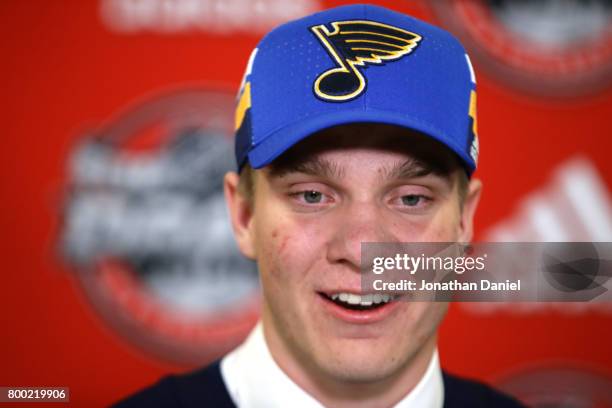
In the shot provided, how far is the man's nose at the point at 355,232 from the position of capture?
76 cm

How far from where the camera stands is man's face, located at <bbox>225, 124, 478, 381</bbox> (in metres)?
0.78

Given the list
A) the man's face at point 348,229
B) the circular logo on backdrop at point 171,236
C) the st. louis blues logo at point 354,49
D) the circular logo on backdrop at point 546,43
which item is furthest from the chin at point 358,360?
the circular logo on backdrop at point 546,43

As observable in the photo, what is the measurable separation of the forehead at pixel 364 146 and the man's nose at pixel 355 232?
5 cm

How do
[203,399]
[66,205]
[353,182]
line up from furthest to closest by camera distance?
[66,205]
[203,399]
[353,182]

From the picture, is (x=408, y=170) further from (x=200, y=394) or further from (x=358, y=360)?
(x=200, y=394)

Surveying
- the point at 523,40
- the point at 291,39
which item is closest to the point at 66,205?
the point at 291,39

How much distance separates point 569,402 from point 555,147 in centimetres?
52

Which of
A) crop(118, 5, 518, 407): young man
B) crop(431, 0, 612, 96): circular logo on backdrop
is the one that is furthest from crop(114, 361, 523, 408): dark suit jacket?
crop(431, 0, 612, 96): circular logo on backdrop

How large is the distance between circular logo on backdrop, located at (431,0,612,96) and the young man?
2.46 ft

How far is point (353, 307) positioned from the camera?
80cm

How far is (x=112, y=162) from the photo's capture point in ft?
5.01

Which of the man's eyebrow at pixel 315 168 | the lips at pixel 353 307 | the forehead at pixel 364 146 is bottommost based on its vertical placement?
the lips at pixel 353 307

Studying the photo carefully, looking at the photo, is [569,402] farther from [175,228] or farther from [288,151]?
[288,151]

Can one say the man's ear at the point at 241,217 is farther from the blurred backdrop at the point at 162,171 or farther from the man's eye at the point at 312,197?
the blurred backdrop at the point at 162,171
